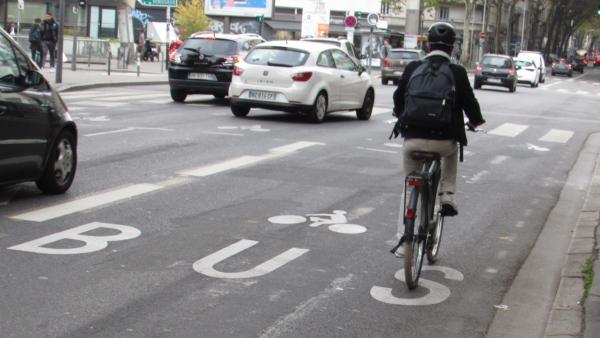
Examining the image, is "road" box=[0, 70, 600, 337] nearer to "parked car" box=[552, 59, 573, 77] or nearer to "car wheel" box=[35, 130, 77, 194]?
"car wheel" box=[35, 130, 77, 194]

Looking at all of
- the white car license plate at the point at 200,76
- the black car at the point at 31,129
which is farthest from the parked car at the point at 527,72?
the black car at the point at 31,129

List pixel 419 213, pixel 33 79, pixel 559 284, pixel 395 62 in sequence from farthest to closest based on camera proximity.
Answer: pixel 395 62, pixel 33 79, pixel 559 284, pixel 419 213

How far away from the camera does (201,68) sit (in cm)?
2209

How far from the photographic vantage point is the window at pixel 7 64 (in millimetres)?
8375

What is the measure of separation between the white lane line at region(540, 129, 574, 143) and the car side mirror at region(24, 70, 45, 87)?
11952 millimetres

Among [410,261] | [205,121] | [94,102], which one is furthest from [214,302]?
[94,102]

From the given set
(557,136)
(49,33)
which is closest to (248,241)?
(557,136)

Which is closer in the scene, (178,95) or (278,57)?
(278,57)

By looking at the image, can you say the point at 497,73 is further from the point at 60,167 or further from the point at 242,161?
the point at 60,167

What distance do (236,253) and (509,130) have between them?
45.4ft

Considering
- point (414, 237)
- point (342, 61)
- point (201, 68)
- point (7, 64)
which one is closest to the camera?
point (414, 237)

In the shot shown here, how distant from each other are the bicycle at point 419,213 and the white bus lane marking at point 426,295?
0.14 meters

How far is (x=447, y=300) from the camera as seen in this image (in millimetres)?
6312

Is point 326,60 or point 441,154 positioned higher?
point 326,60
